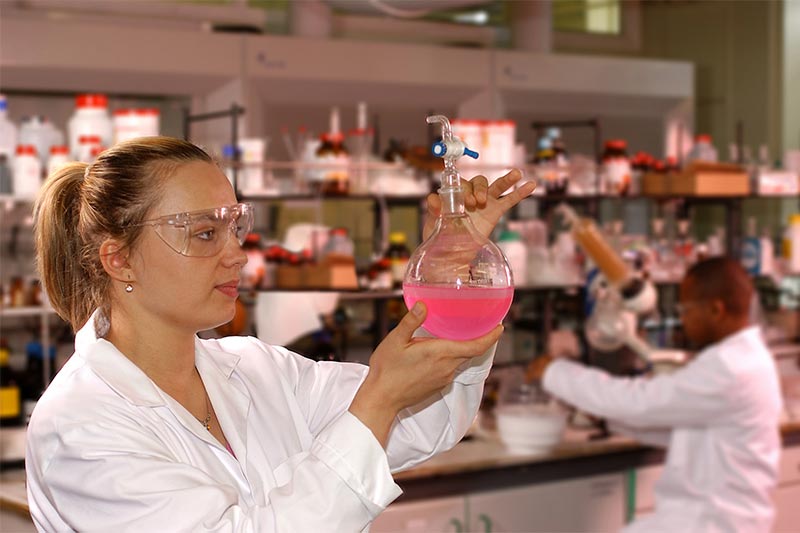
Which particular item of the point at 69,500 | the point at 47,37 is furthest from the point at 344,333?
the point at 69,500

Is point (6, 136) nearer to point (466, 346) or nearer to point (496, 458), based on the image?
point (496, 458)

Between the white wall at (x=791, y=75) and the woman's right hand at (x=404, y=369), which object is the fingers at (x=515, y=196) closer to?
the woman's right hand at (x=404, y=369)

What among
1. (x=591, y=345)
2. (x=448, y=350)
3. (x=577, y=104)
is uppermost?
(x=577, y=104)

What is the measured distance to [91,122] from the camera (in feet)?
11.2

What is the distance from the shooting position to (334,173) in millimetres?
3734

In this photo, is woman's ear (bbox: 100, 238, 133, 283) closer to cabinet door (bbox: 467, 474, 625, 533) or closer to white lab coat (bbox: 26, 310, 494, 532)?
white lab coat (bbox: 26, 310, 494, 532)

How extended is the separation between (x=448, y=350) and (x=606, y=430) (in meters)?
2.82

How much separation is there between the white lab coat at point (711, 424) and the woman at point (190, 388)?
6.51ft

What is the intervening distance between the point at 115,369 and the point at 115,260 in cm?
16

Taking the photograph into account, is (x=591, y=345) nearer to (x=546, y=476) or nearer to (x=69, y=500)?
(x=546, y=476)

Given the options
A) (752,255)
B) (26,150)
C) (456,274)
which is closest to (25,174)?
(26,150)

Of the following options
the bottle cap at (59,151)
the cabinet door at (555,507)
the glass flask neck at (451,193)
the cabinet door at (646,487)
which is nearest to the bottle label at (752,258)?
the cabinet door at (646,487)

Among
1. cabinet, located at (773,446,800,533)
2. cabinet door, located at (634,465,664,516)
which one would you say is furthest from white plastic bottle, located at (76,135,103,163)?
cabinet, located at (773,446,800,533)

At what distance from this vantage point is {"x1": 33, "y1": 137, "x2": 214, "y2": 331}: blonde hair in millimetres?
1452
